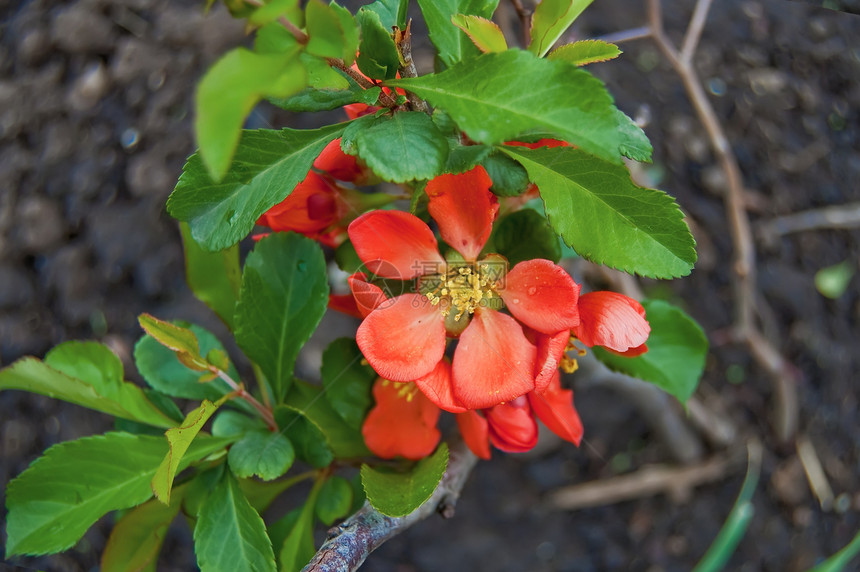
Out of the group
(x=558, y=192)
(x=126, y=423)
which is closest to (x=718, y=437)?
(x=558, y=192)

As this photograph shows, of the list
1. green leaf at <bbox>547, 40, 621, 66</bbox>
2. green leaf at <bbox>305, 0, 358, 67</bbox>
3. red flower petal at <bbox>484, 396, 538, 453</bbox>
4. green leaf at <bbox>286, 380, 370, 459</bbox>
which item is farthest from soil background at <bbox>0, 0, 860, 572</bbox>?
green leaf at <bbox>305, 0, 358, 67</bbox>

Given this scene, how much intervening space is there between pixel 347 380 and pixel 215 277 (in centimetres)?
26

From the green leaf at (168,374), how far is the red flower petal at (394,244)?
364 mm

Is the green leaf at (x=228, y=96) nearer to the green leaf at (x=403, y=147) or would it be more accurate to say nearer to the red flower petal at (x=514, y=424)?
the green leaf at (x=403, y=147)

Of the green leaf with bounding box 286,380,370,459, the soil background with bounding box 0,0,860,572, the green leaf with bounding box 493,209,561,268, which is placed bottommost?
the soil background with bounding box 0,0,860,572

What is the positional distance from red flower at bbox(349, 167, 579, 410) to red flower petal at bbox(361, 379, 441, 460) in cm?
16

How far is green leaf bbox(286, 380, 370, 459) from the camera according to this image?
991 millimetres

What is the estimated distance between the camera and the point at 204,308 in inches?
70.0

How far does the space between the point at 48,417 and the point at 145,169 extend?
703 mm

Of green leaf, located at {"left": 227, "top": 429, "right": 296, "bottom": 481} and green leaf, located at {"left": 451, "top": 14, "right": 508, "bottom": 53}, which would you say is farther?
green leaf, located at {"left": 227, "top": 429, "right": 296, "bottom": 481}

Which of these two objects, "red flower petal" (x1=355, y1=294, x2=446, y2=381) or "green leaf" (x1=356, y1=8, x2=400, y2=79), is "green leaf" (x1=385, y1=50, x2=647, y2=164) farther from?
"red flower petal" (x1=355, y1=294, x2=446, y2=381)

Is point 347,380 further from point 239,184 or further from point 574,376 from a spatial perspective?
point 574,376

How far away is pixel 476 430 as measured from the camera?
868 millimetres

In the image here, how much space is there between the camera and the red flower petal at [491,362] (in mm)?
686
